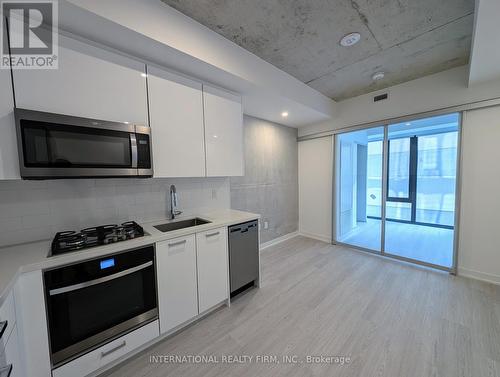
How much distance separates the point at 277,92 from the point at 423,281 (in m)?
3.13

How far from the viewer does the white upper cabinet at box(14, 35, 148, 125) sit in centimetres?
125

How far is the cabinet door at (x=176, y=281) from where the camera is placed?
1.60 meters

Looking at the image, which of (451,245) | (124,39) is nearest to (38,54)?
(124,39)

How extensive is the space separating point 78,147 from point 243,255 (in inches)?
70.9

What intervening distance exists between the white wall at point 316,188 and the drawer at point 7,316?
4104mm

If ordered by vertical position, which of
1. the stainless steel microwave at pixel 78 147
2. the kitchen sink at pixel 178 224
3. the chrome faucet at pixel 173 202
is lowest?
the kitchen sink at pixel 178 224

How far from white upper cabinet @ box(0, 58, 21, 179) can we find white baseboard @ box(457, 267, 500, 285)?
187 inches

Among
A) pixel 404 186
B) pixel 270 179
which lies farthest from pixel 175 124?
pixel 404 186

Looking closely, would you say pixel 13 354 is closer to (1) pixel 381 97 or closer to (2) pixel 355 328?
(2) pixel 355 328

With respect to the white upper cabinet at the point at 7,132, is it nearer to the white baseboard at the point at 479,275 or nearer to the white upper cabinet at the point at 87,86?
the white upper cabinet at the point at 87,86

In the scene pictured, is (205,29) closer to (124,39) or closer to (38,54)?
(124,39)

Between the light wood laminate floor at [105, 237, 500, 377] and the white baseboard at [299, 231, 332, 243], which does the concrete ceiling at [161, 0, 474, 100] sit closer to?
the light wood laminate floor at [105, 237, 500, 377]

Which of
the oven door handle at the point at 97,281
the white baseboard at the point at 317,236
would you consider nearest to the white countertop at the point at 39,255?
the oven door handle at the point at 97,281

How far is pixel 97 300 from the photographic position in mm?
1339
